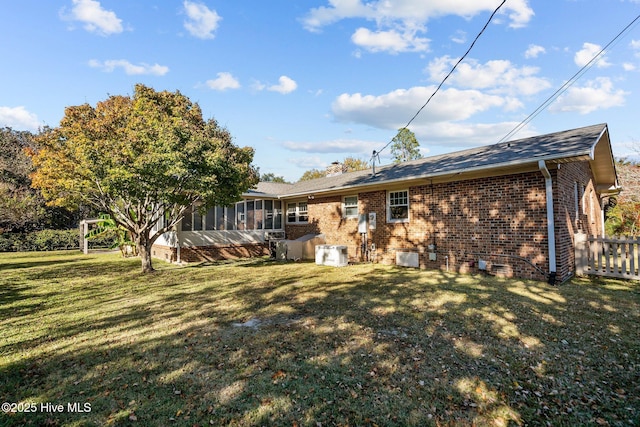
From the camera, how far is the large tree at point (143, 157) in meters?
8.70

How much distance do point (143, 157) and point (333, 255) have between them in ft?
22.6

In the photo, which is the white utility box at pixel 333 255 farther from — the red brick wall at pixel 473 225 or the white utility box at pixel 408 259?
the white utility box at pixel 408 259

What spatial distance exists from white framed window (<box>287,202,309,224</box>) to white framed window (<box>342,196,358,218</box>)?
8.61 ft

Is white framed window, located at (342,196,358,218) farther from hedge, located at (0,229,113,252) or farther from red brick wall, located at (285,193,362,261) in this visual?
hedge, located at (0,229,113,252)

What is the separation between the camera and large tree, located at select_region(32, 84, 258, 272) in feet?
28.6

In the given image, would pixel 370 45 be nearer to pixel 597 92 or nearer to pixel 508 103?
pixel 508 103

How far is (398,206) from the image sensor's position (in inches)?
453

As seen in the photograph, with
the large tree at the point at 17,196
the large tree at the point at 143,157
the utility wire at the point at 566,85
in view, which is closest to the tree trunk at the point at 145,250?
the large tree at the point at 143,157

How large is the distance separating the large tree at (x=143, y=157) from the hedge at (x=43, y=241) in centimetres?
1264

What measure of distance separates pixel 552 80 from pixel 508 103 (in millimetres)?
2282

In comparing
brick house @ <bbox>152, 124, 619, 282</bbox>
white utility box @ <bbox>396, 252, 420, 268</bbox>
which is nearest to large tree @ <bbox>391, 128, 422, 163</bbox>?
brick house @ <bbox>152, 124, 619, 282</bbox>

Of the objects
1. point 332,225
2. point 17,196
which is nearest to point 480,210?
point 332,225

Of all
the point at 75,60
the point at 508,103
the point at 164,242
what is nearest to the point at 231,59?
the point at 75,60

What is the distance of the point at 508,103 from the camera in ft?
36.3
